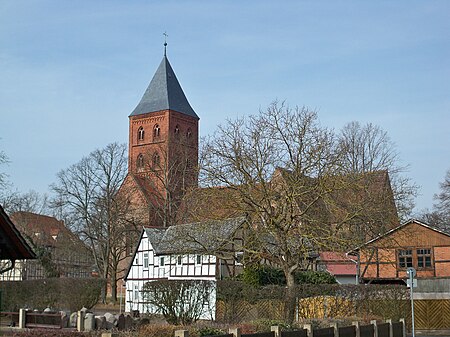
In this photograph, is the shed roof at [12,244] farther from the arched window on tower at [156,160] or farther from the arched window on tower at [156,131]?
the arched window on tower at [156,131]

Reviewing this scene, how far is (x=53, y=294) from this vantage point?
40.4 m

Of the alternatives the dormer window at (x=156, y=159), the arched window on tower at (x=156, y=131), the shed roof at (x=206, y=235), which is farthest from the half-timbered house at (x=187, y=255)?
the arched window on tower at (x=156, y=131)

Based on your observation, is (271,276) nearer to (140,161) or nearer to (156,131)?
(140,161)

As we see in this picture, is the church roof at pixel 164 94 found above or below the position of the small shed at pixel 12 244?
above

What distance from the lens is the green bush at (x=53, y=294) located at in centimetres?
3997

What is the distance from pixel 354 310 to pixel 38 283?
69.9 feet

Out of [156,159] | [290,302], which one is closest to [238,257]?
[290,302]

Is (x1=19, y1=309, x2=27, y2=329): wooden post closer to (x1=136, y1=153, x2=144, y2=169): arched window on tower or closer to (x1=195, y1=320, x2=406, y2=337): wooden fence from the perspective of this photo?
(x1=195, y1=320, x2=406, y2=337): wooden fence

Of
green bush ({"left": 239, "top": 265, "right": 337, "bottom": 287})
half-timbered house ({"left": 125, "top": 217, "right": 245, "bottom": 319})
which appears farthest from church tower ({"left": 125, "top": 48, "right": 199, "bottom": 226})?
green bush ({"left": 239, "top": 265, "right": 337, "bottom": 287})

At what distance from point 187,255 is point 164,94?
5440cm

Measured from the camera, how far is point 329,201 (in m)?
30.0

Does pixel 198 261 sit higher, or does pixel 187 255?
pixel 187 255

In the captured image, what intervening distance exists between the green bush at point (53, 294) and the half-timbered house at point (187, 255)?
329 centimetres

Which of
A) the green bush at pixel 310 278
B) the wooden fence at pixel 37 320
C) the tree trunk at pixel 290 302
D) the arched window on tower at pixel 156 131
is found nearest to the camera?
the wooden fence at pixel 37 320
